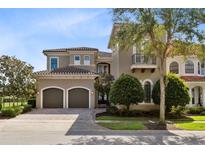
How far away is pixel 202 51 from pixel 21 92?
1344 cm

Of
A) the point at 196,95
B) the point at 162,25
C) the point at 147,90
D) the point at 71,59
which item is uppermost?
the point at 162,25

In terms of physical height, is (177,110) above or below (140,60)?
below

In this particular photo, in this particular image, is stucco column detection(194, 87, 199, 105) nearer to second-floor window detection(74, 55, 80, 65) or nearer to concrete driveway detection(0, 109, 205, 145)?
concrete driveway detection(0, 109, 205, 145)

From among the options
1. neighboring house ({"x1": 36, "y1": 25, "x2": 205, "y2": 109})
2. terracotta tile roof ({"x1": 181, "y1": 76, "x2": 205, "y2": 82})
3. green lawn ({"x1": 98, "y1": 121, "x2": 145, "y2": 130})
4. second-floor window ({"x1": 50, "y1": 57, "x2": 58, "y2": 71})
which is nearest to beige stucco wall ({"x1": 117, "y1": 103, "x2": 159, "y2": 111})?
neighboring house ({"x1": 36, "y1": 25, "x2": 205, "y2": 109})

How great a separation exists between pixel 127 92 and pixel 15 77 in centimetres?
833

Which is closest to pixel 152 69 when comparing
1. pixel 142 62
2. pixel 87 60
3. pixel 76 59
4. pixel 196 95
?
pixel 142 62

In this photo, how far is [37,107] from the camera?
28.4m

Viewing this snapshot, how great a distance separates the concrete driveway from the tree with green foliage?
638 cm

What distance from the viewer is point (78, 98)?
2847cm

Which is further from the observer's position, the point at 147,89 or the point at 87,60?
the point at 87,60

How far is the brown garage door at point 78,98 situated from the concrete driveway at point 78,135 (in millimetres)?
9782

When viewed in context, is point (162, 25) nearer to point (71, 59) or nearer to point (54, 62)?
point (71, 59)

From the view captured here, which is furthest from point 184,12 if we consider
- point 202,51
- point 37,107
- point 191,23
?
point 37,107
